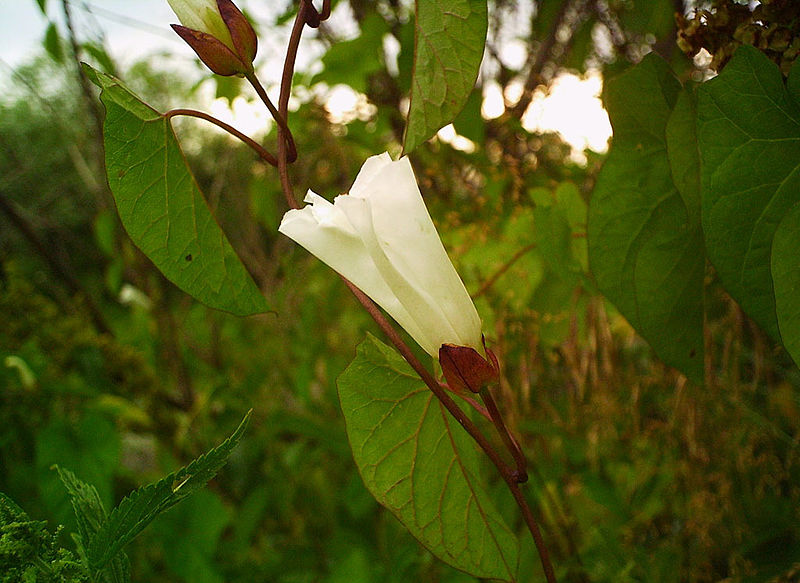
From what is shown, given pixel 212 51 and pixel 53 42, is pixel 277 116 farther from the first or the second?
pixel 53 42

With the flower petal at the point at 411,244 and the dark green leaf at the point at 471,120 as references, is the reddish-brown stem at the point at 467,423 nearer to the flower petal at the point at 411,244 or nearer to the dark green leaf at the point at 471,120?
the flower petal at the point at 411,244

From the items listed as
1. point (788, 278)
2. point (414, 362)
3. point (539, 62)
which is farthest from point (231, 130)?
point (539, 62)

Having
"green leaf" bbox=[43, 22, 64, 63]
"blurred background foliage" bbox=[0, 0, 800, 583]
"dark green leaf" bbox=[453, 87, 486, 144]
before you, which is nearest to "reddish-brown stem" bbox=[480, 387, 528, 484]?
"blurred background foliage" bbox=[0, 0, 800, 583]

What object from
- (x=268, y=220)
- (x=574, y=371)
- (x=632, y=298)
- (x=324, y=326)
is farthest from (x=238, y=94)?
(x=632, y=298)

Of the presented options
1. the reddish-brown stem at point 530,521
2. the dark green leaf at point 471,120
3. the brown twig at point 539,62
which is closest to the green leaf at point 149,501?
the reddish-brown stem at point 530,521

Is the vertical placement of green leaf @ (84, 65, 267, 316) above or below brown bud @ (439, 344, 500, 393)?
above

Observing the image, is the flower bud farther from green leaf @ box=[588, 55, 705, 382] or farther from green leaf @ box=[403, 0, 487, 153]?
green leaf @ box=[588, 55, 705, 382]

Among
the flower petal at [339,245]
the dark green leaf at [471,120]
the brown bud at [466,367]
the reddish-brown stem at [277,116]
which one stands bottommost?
the brown bud at [466,367]
